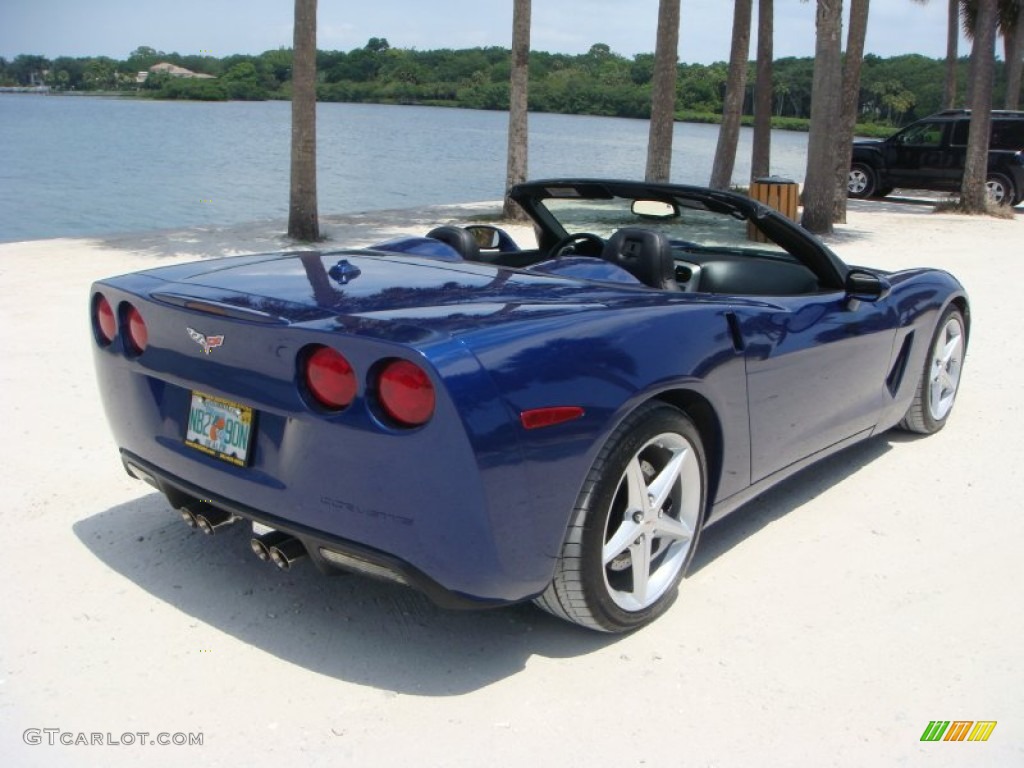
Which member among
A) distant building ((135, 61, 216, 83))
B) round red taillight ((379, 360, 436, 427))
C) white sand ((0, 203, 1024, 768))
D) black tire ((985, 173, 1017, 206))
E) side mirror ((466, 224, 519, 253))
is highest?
distant building ((135, 61, 216, 83))

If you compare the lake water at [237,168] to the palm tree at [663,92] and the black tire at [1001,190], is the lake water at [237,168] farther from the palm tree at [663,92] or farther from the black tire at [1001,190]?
the black tire at [1001,190]

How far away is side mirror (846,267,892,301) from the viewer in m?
4.14

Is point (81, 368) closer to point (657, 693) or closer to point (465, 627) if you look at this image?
point (465, 627)

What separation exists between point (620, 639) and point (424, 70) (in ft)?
249

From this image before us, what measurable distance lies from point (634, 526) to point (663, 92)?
49.6 ft

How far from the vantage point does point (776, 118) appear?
77.0m

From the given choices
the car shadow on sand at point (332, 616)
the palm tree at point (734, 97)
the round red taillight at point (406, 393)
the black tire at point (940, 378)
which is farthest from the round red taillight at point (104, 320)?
the palm tree at point (734, 97)

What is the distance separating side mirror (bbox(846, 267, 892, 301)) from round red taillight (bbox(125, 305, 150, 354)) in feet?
8.82

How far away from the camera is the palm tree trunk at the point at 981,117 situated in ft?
61.3

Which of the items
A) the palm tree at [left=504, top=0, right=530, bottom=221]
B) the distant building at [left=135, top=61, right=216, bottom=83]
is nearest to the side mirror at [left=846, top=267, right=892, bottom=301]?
the palm tree at [left=504, top=0, right=530, bottom=221]

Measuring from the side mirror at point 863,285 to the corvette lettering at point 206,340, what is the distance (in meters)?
2.52

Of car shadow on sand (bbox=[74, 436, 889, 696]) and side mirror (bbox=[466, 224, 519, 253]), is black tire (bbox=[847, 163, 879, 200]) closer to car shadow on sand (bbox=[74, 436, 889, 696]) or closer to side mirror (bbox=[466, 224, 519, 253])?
side mirror (bbox=[466, 224, 519, 253])

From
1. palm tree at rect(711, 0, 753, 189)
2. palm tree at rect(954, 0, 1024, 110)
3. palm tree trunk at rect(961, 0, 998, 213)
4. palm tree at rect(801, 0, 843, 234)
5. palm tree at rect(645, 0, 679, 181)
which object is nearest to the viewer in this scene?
palm tree at rect(801, 0, 843, 234)

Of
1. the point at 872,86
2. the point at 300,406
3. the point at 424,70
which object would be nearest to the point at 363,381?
the point at 300,406
